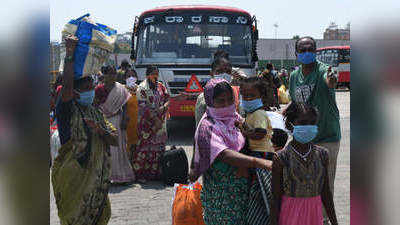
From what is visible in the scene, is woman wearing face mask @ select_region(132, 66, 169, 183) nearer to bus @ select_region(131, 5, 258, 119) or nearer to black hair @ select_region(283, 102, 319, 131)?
bus @ select_region(131, 5, 258, 119)

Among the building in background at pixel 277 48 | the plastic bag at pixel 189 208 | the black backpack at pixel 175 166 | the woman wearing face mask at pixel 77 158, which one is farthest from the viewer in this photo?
the building in background at pixel 277 48

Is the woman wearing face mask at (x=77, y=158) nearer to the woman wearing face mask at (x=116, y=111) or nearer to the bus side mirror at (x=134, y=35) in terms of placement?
the woman wearing face mask at (x=116, y=111)

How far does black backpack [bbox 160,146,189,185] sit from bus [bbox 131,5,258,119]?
4.05m

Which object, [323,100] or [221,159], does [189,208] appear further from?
[323,100]

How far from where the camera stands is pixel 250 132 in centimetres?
293

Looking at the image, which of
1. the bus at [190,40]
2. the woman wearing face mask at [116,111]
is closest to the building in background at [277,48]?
the bus at [190,40]

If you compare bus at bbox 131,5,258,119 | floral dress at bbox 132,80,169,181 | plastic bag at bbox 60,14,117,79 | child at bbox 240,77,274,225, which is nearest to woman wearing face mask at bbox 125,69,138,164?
floral dress at bbox 132,80,169,181

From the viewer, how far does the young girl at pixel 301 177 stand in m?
2.72

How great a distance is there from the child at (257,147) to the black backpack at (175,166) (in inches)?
131

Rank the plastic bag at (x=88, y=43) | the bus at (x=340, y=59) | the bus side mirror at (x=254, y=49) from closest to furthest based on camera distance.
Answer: the plastic bag at (x=88, y=43) → the bus side mirror at (x=254, y=49) → the bus at (x=340, y=59)

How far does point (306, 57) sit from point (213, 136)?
1662mm

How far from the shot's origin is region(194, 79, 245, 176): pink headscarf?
2.73 meters
